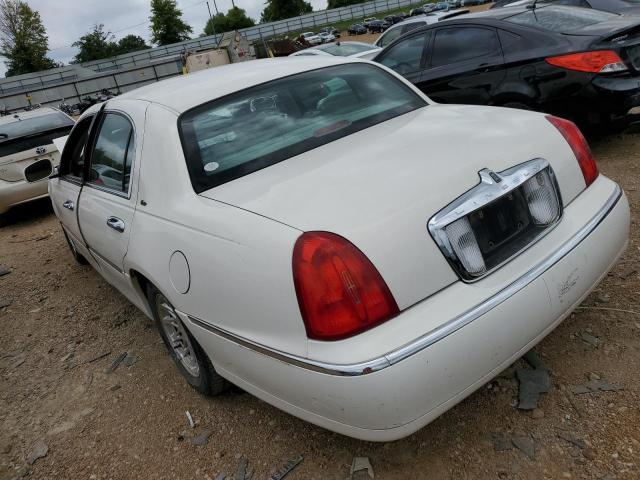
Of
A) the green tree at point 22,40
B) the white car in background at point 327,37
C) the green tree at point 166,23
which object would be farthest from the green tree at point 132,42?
the white car in background at point 327,37

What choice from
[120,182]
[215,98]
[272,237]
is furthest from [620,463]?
→ [120,182]

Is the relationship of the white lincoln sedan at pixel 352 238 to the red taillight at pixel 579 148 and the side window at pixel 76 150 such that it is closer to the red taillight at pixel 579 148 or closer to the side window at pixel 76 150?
the red taillight at pixel 579 148

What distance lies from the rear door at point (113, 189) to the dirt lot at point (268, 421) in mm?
605

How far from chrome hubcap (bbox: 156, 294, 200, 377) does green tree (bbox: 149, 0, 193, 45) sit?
266ft

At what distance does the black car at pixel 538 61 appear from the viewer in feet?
14.1

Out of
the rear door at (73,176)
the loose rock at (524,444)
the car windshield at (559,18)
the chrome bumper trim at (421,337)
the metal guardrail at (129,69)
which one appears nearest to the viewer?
the chrome bumper trim at (421,337)

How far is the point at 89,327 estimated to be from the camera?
3.76 m

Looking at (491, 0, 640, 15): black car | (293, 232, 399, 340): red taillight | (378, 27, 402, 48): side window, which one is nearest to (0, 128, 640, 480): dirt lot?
(293, 232, 399, 340): red taillight

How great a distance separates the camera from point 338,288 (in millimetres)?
1615

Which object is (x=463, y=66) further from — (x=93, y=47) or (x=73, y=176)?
(x=93, y=47)

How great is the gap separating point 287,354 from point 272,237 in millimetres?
397

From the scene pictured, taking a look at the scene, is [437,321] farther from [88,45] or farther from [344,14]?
[88,45]

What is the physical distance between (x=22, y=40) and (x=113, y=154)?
223 ft

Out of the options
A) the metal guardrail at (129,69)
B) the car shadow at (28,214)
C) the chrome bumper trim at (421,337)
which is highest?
the metal guardrail at (129,69)
